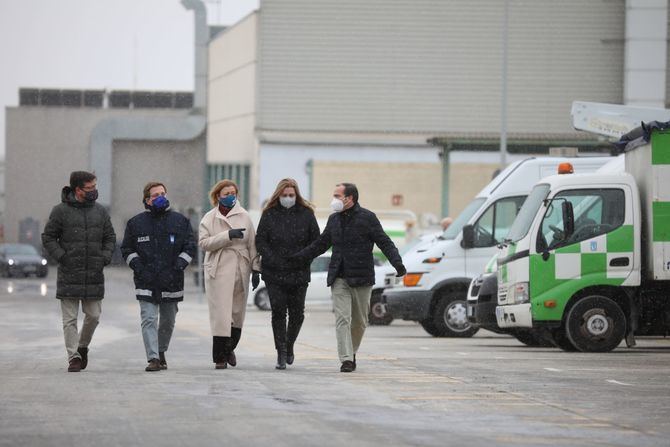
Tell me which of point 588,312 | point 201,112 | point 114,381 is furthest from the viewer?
point 201,112

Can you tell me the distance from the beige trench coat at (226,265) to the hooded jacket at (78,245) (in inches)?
37.7

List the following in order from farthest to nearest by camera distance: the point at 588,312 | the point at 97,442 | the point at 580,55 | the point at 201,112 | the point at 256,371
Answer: the point at 201,112
the point at 580,55
the point at 588,312
the point at 256,371
the point at 97,442

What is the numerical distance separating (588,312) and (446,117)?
43.9 m

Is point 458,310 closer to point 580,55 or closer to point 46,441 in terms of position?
point 46,441

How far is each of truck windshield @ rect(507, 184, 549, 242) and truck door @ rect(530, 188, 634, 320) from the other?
0.66 ft

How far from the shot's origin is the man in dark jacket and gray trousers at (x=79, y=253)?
15.1 m

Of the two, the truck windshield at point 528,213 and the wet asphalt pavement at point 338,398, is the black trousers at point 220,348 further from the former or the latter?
the truck windshield at point 528,213

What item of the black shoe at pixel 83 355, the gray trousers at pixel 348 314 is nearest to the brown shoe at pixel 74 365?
the black shoe at pixel 83 355

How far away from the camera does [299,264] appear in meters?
15.5

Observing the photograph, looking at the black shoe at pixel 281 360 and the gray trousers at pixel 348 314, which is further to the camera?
the black shoe at pixel 281 360

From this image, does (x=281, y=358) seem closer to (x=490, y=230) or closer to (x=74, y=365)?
(x=74, y=365)

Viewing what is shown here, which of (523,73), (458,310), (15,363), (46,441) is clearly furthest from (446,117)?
(46,441)

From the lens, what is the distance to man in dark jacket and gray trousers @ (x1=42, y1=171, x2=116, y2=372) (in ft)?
49.6

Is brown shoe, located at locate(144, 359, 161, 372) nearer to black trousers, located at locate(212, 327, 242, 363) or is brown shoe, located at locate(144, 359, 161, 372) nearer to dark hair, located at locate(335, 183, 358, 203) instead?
black trousers, located at locate(212, 327, 242, 363)
